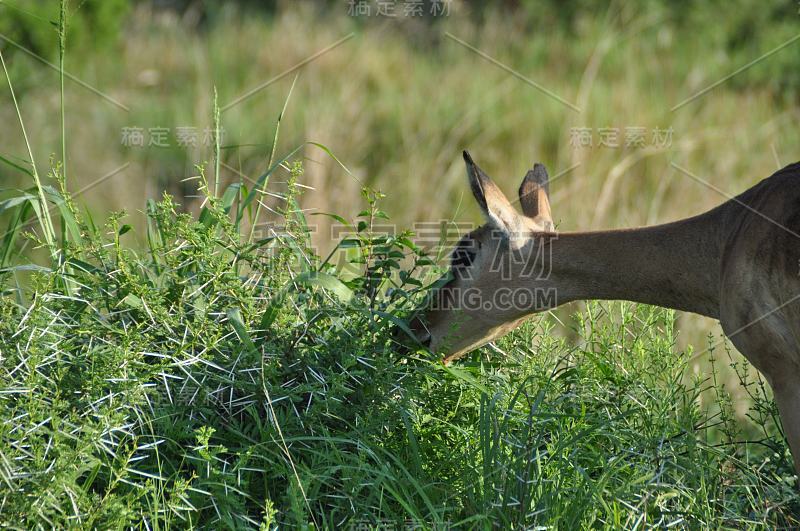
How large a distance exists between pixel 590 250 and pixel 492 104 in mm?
5961

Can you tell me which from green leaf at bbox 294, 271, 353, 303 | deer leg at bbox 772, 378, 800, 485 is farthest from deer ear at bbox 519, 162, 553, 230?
deer leg at bbox 772, 378, 800, 485

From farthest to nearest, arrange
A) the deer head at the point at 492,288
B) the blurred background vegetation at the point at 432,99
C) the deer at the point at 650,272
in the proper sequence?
the blurred background vegetation at the point at 432,99
the deer head at the point at 492,288
the deer at the point at 650,272

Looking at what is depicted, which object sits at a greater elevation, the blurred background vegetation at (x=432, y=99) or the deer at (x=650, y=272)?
the deer at (x=650, y=272)

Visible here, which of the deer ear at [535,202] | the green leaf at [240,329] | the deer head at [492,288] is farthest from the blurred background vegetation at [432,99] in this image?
the green leaf at [240,329]

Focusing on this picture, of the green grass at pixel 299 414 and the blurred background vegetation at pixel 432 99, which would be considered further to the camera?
the blurred background vegetation at pixel 432 99

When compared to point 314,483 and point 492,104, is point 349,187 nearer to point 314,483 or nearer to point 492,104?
point 492,104

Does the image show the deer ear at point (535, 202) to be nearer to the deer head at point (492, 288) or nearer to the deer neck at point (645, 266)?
the deer head at point (492, 288)

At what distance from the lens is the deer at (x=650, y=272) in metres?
3.37

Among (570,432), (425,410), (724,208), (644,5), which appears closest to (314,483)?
(425,410)

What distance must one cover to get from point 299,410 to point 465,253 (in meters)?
1.04

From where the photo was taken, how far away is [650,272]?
3787 mm

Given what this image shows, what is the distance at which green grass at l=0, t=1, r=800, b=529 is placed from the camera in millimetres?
3035

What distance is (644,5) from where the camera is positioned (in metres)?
11.3

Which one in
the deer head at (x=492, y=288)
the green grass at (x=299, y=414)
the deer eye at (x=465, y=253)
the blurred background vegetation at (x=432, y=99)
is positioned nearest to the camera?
the green grass at (x=299, y=414)
